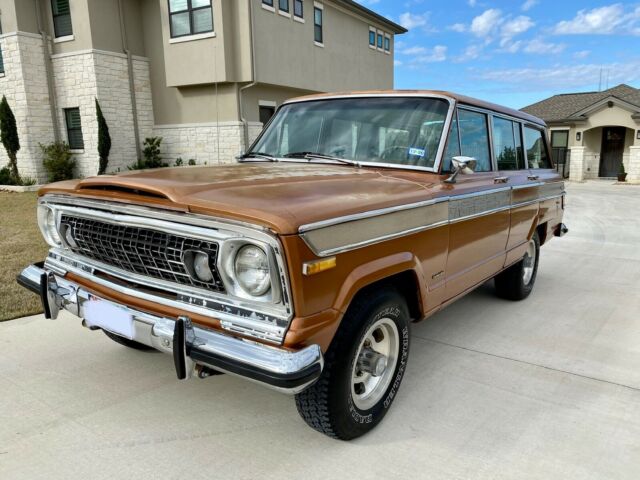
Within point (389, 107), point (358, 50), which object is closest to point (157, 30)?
point (358, 50)

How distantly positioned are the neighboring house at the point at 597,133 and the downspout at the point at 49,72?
21400 mm

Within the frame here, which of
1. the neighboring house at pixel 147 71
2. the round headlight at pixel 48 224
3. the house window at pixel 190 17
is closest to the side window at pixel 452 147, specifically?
the round headlight at pixel 48 224

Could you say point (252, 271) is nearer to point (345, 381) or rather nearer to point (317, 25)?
point (345, 381)

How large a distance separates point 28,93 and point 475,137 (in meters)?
15.3

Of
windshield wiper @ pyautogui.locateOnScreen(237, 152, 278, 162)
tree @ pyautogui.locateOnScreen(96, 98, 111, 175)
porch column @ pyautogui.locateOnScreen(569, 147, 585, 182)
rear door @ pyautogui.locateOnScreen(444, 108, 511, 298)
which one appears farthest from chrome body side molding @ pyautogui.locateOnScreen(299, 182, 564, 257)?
porch column @ pyautogui.locateOnScreen(569, 147, 585, 182)

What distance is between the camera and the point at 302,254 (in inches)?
81.9

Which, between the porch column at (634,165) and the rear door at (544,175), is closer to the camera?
the rear door at (544,175)

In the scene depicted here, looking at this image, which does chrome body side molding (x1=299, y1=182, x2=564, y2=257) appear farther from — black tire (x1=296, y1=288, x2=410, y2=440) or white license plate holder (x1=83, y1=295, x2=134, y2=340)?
white license plate holder (x1=83, y1=295, x2=134, y2=340)

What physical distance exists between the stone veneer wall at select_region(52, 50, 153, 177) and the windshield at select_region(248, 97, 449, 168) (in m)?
12.8

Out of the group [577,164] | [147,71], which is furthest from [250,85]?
[577,164]

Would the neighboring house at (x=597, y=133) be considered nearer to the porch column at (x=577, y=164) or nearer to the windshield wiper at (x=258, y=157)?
the porch column at (x=577, y=164)

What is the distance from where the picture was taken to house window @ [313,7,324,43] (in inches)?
693

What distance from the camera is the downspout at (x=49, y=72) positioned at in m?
15.1

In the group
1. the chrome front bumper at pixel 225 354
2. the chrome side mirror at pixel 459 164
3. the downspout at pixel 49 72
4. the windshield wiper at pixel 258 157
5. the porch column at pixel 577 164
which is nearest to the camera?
the chrome front bumper at pixel 225 354
